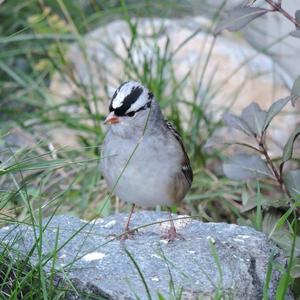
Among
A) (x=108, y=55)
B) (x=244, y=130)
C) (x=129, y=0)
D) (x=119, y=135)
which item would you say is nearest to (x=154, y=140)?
(x=119, y=135)

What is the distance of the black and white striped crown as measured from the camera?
10.9ft

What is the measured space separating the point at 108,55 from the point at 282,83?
1.13 m

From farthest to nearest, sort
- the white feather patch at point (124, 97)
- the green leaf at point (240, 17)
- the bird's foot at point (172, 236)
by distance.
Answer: the white feather patch at point (124, 97)
the bird's foot at point (172, 236)
the green leaf at point (240, 17)

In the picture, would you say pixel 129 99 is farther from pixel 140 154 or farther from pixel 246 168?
pixel 246 168

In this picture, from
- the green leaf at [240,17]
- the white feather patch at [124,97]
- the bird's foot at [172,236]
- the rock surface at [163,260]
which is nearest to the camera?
the rock surface at [163,260]

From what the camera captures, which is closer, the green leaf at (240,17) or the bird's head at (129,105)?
the green leaf at (240,17)

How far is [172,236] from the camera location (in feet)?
10.6

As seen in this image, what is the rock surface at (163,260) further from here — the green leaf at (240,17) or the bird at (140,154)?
the green leaf at (240,17)

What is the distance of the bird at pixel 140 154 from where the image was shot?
330 centimetres

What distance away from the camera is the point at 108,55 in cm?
568

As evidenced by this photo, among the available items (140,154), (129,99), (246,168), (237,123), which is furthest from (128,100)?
(246,168)

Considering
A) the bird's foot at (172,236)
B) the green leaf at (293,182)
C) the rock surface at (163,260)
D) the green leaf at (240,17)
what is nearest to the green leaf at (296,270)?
the rock surface at (163,260)

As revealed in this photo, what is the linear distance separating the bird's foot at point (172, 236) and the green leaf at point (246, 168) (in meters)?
0.34

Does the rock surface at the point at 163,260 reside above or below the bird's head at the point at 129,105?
below
